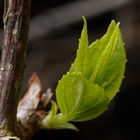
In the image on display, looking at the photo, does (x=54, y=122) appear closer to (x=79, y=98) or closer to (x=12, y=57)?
(x=79, y=98)

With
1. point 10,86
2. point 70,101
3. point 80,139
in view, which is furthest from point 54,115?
point 80,139

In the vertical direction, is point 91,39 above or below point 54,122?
above

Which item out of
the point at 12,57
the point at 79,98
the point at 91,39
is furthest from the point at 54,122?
the point at 91,39

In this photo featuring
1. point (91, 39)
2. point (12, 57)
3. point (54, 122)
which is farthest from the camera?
point (91, 39)

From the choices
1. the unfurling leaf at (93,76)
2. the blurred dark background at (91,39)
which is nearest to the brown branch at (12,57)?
the unfurling leaf at (93,76)

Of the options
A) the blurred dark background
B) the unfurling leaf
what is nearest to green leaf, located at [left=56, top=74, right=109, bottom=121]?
the unfurling leaf

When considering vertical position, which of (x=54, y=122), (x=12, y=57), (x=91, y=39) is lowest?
(x=54, y=122)

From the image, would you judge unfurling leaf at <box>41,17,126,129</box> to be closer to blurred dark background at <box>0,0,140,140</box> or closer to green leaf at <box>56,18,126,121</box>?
green leaf at <box>56,18,126,121</box>
